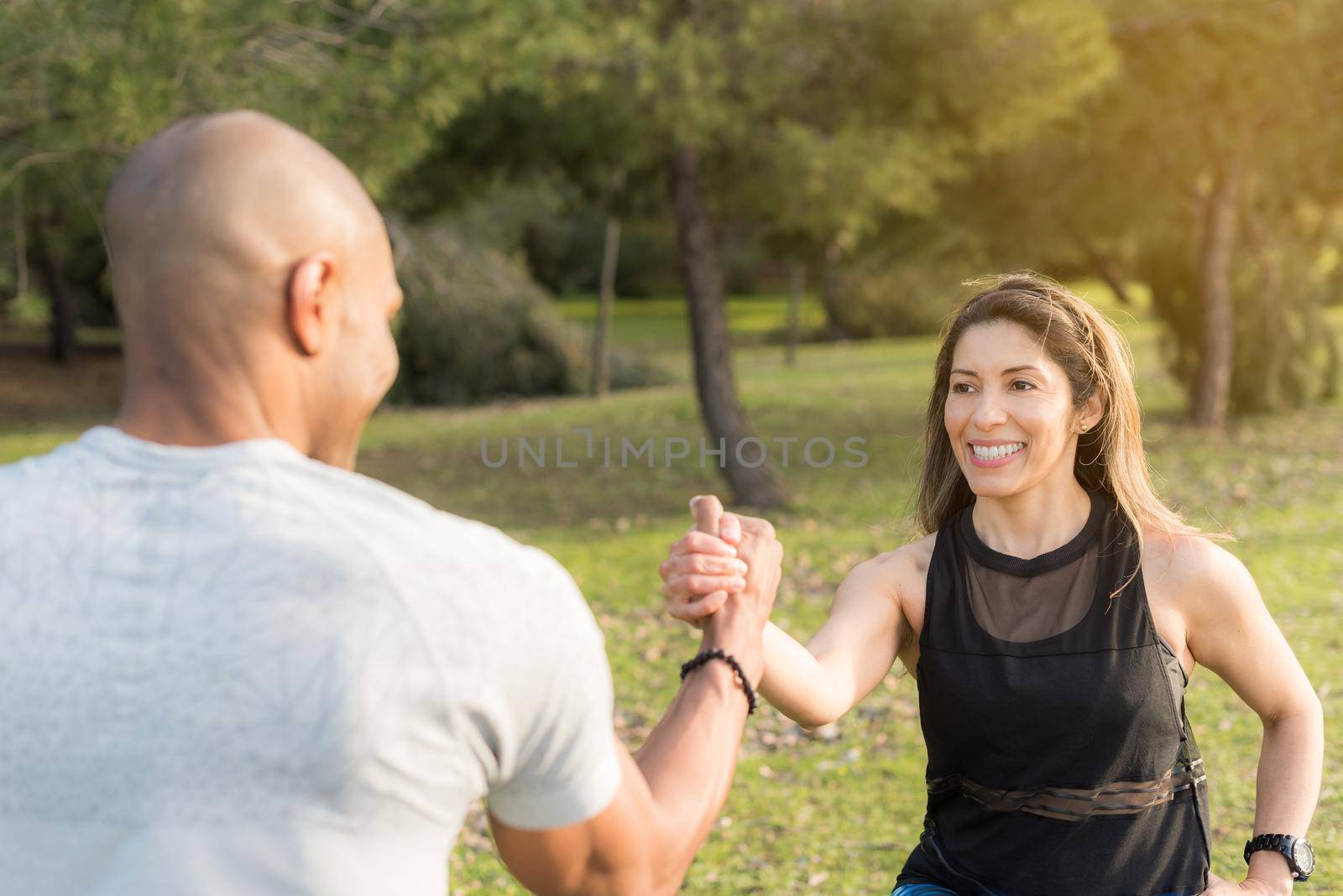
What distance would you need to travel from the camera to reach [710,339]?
1081 cm

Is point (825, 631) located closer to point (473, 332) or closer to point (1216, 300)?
point (1216, 300)

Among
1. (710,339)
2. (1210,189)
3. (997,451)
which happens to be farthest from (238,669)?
(1210,189)

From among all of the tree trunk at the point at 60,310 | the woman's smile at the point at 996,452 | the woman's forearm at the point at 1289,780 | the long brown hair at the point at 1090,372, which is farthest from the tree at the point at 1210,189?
the tree trunk at the point at 60,310

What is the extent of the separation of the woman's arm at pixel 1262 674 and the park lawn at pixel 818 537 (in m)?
0.71

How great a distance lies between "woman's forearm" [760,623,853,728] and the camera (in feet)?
7.52

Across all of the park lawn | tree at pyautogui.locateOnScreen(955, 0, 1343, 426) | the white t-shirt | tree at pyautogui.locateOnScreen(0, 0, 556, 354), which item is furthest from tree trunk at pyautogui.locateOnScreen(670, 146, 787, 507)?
the white t-shirt

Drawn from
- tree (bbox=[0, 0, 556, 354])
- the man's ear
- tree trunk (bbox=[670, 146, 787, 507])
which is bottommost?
tree trunk (bbox=[670, 146, 787, 507])

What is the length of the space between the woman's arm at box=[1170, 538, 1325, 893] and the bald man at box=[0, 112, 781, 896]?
1539mm

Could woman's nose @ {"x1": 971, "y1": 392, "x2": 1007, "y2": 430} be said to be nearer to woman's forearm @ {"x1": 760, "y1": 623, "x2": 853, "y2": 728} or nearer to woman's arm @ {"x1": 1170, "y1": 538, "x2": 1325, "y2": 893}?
woman's arm @ {"x1": 1170, "y1": 538, "x2": 1325, "y2": 893}

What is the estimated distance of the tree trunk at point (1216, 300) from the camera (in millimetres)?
14070

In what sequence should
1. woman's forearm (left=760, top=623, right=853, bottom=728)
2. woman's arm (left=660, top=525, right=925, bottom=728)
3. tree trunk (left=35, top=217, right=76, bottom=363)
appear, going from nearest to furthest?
woman's arm (left=660, top=525, right=925, bottom=728) < woman's forearm (left=760, top=623, right=853, bottom=728) < tree trunk (left=35, top=217, right=76, bottom=363)

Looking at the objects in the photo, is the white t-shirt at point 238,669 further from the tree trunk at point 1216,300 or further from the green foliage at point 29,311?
the tree trunk at point 1216,300

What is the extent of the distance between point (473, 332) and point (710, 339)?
967 cm

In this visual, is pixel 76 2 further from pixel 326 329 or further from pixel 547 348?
pixel 547 348
